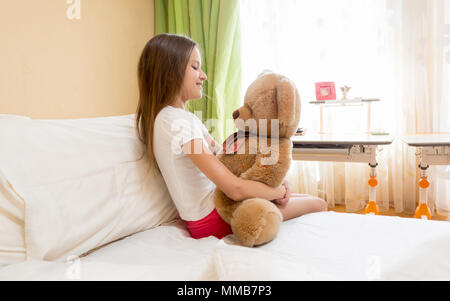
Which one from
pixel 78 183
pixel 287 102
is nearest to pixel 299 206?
pixel 287 102

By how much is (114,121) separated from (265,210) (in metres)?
0.59

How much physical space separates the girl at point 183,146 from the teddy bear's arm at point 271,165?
24 mm

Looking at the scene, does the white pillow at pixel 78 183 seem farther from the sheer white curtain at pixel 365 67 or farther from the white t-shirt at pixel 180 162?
the sheer white curtain at pixel 365 67

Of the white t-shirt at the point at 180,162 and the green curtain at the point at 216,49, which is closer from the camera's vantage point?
the white t-shirt at the point at 180,162

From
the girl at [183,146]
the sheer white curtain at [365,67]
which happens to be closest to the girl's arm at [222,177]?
the girl at [183,146]

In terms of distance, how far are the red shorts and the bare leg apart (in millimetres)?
187

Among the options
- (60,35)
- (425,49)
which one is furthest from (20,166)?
(425,49)

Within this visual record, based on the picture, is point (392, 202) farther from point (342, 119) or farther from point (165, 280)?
point (165, 280)

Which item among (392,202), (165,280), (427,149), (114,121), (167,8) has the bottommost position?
(392,202)

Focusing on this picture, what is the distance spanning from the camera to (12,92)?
1.56 metres

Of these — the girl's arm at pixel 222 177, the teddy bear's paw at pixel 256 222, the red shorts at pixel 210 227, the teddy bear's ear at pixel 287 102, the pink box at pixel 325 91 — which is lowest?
the red shorts at pixel 210 227

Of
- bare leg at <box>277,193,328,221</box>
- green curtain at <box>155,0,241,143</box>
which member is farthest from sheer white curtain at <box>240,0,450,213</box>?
bare leg at <box>277,193,328,221</box>

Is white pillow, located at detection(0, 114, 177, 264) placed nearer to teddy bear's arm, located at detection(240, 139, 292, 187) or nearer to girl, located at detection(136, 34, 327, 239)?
girl, located at detection(136, 34, 327, 239)

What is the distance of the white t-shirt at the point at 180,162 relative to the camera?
93cm
